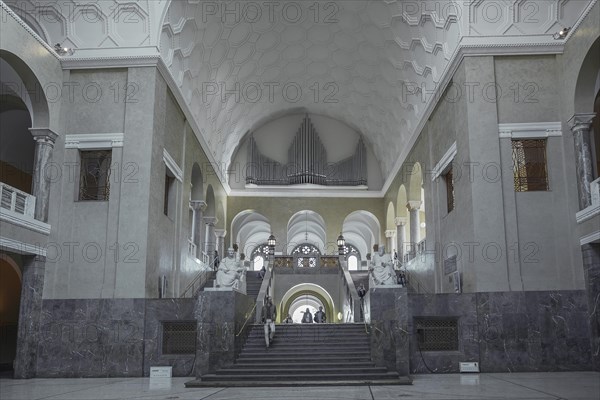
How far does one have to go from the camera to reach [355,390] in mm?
10523

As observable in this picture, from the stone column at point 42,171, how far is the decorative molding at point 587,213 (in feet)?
44.5

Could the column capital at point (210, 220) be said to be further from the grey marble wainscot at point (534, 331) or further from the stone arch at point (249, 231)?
the grey marble wainscot at point (534, 331)

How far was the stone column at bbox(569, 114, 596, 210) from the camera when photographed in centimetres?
1507

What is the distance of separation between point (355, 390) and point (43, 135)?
35.4 ft

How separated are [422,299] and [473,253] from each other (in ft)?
5.80

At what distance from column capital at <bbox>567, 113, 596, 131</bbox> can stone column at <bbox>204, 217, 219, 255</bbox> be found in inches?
656

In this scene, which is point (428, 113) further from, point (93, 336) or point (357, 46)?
point (93, 336)

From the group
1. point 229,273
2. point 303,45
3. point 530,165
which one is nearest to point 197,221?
point 303,45

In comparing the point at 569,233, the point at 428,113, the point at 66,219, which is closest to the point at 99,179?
the point at 66,219

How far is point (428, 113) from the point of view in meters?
20.5

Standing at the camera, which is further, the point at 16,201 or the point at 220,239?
the point at 220,239

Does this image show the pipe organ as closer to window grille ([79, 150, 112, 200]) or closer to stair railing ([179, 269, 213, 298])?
stair railing ([179, 269, 213, 298])

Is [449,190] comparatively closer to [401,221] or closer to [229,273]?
[229,273]

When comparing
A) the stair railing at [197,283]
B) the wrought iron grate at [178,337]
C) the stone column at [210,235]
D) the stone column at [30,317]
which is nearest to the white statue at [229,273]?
the wrought iron grate at [178,337]
